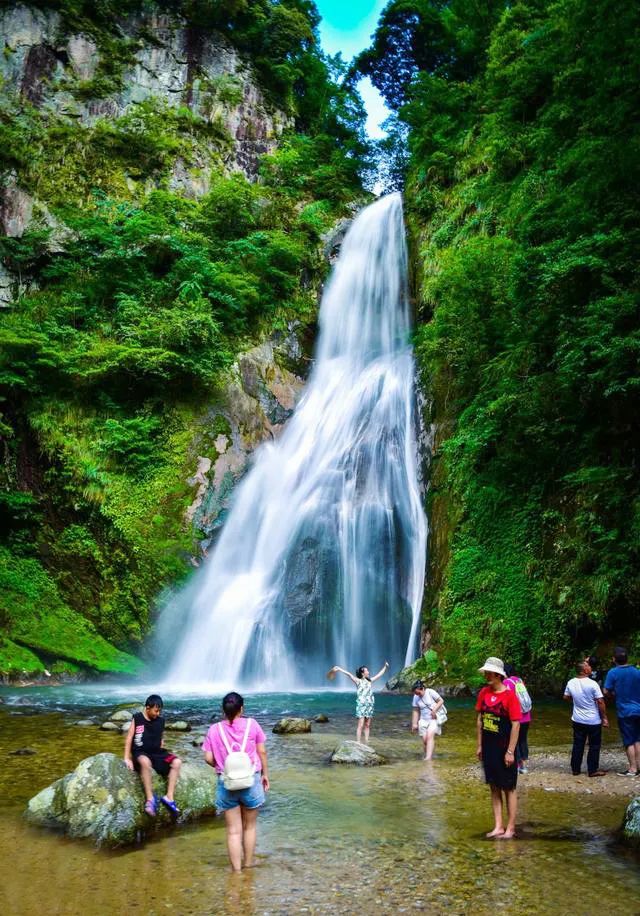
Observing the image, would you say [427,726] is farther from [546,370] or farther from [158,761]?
[546,370]

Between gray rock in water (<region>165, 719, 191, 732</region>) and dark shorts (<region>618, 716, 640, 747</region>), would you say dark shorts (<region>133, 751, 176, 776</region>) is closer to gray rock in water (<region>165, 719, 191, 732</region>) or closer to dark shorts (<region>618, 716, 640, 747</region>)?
gray rock in water (<region>165, 719, 191, 732</region>)

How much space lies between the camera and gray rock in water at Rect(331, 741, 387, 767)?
331 inches

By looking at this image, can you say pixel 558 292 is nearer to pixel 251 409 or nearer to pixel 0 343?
pixel 251 409

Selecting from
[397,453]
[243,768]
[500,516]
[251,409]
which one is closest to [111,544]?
[251,409]

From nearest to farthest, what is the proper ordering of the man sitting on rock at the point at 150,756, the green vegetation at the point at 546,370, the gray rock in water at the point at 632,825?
the gray rock in water at the point at 632,825, the man sitting on rock at the point at 150,756, the green vegetation at the point at 546,370

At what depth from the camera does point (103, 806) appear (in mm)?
5629

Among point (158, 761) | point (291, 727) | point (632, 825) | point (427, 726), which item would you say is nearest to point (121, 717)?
point (291, 727)

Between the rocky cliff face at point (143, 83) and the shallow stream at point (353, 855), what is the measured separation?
2636 centimetres

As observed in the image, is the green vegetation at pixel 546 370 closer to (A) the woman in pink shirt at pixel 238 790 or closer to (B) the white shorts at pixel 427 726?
(B) the white shorts at pixel 427 726

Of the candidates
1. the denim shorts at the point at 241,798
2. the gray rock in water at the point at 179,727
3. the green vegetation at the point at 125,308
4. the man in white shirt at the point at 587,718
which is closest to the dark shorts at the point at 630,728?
the man in white shirt at the point at 587,718

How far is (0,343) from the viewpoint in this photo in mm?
21391

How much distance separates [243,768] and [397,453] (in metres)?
17.1

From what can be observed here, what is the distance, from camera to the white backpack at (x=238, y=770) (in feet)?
15.6

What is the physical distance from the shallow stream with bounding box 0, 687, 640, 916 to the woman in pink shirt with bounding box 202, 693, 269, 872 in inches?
7.4
